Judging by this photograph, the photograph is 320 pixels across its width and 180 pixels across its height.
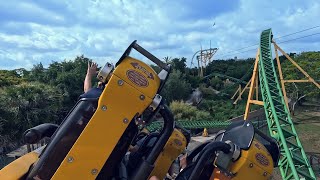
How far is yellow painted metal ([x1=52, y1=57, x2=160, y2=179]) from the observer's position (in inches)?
68.3

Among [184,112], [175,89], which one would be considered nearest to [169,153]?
[184,112]

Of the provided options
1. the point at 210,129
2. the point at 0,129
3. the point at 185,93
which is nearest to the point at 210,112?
the point at 185,93

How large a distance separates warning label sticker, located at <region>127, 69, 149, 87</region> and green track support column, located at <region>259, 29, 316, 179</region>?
11.3 meters

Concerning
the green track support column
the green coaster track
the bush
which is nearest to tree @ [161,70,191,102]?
the bush

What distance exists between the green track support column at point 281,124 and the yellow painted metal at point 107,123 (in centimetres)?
1129

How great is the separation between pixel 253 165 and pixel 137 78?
875 millimetres

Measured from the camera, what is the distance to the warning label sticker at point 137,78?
5.74 feet

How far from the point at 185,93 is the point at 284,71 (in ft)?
35.9

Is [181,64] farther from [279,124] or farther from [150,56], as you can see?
[150,56]

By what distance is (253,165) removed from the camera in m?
2.12

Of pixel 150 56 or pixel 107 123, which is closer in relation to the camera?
pixel 107 123

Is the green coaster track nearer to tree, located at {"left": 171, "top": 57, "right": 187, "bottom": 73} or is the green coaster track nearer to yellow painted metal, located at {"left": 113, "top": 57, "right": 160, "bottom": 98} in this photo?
yellow painted metal, located at {"left": 113, "top": 57, "right": 160, "bottom": 98}

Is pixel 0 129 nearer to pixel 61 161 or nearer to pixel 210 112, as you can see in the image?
pixel 61 161

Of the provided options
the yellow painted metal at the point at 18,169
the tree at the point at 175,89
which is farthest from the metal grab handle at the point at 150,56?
the tree at the point at 175,89
